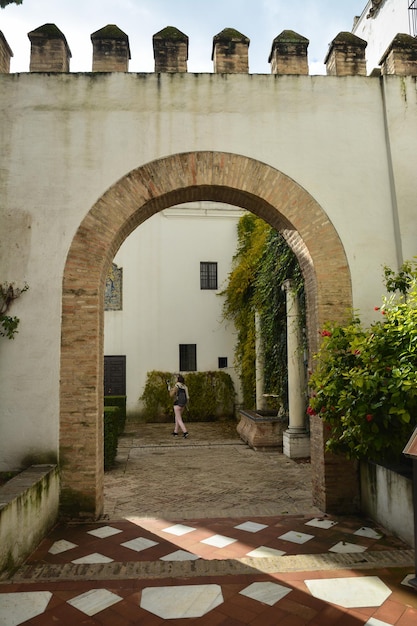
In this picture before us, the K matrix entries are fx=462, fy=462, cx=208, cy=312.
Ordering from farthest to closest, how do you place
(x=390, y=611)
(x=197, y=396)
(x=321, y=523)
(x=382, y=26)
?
(x=197, y=396), (x=382, y=26), (x=321, y=523), (x=390, y=611)

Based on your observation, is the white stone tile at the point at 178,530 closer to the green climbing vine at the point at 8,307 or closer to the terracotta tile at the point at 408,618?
the terracotta tile at the point at 408,618

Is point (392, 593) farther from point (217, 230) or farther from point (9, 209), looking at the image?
point (217, 230)

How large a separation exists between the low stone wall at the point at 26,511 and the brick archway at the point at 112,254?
0.28 m

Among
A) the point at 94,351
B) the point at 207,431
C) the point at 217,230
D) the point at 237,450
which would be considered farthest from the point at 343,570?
the point at 217,230

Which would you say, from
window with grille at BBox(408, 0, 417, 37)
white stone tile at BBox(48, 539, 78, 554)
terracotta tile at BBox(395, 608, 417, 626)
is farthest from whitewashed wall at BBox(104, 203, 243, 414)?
terracotta tile at BBox(395, 608, 417, 626)

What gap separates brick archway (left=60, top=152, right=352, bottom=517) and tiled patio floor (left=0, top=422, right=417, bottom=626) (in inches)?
24.2

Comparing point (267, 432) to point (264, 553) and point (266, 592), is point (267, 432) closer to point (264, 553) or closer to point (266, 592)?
point (264, 553)

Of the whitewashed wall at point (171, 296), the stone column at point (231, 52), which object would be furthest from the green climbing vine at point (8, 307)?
the whitewashed wall at point (171, 296)

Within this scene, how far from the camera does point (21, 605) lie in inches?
→ 122

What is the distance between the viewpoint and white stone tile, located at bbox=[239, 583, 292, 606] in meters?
3.14

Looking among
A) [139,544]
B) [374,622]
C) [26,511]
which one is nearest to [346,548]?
[374,622]

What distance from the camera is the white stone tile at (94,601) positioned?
9.99ft

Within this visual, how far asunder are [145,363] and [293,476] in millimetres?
8220

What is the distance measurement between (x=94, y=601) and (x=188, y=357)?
37.7ft
